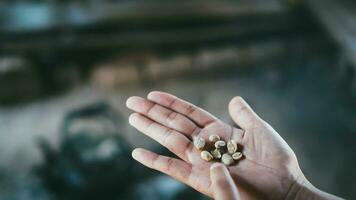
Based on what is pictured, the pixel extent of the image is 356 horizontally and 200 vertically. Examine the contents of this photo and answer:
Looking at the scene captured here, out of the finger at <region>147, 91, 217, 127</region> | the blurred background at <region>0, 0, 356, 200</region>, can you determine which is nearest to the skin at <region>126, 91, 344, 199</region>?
the finger at <region>147, 91, 217, 127</region>

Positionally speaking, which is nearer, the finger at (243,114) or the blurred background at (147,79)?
the finger at (243,114)

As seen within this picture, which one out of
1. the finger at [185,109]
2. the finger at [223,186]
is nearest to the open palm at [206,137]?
the finger at [185,109]

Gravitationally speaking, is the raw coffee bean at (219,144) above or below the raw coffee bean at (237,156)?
above

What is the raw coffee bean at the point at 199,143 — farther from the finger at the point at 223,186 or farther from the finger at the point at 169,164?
the finger at the point at 223,186

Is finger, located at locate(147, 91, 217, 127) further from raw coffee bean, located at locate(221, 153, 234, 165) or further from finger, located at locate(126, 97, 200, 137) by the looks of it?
raw coffee bean, located at locate(221, 153, 234, 165)

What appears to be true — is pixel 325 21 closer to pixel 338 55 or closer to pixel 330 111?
pixel 338 55

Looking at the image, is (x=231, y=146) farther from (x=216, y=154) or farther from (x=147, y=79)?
(x=147, y=79)

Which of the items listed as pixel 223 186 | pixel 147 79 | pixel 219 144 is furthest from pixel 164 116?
pixel 147 79
